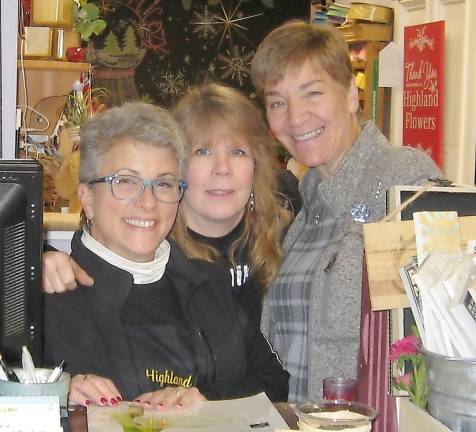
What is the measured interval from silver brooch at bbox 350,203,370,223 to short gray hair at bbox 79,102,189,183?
0.43 meters

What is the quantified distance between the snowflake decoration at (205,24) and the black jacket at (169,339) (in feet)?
16.6

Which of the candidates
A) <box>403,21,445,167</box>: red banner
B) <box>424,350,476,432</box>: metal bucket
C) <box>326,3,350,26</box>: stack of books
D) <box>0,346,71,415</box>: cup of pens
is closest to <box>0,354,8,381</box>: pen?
<box>0,346,71,415</box>: cup of pens

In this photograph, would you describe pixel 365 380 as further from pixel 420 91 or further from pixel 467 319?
pixel 420 91

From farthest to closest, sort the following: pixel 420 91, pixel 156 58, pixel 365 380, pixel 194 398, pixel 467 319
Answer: pixel 156 58 → pixel 420 91 → pixel 194 398 → pixel 365 380 → pixel 467 319

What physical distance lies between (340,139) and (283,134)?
0.53 ft

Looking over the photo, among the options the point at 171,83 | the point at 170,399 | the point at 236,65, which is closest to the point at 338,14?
the point at 236,65

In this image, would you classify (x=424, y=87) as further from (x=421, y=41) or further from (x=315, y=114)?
(x=315, y=114)

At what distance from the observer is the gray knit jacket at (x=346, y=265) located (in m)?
2.00

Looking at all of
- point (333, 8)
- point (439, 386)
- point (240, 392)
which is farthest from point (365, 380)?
point (333, 8)

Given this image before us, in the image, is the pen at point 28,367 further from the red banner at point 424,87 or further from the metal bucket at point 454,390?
the red banner at point 424,87

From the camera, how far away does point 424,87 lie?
4.36 metres

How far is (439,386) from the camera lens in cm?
117

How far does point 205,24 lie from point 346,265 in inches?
205

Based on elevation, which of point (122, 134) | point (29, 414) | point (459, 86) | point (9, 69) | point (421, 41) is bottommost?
point (29, 414)
